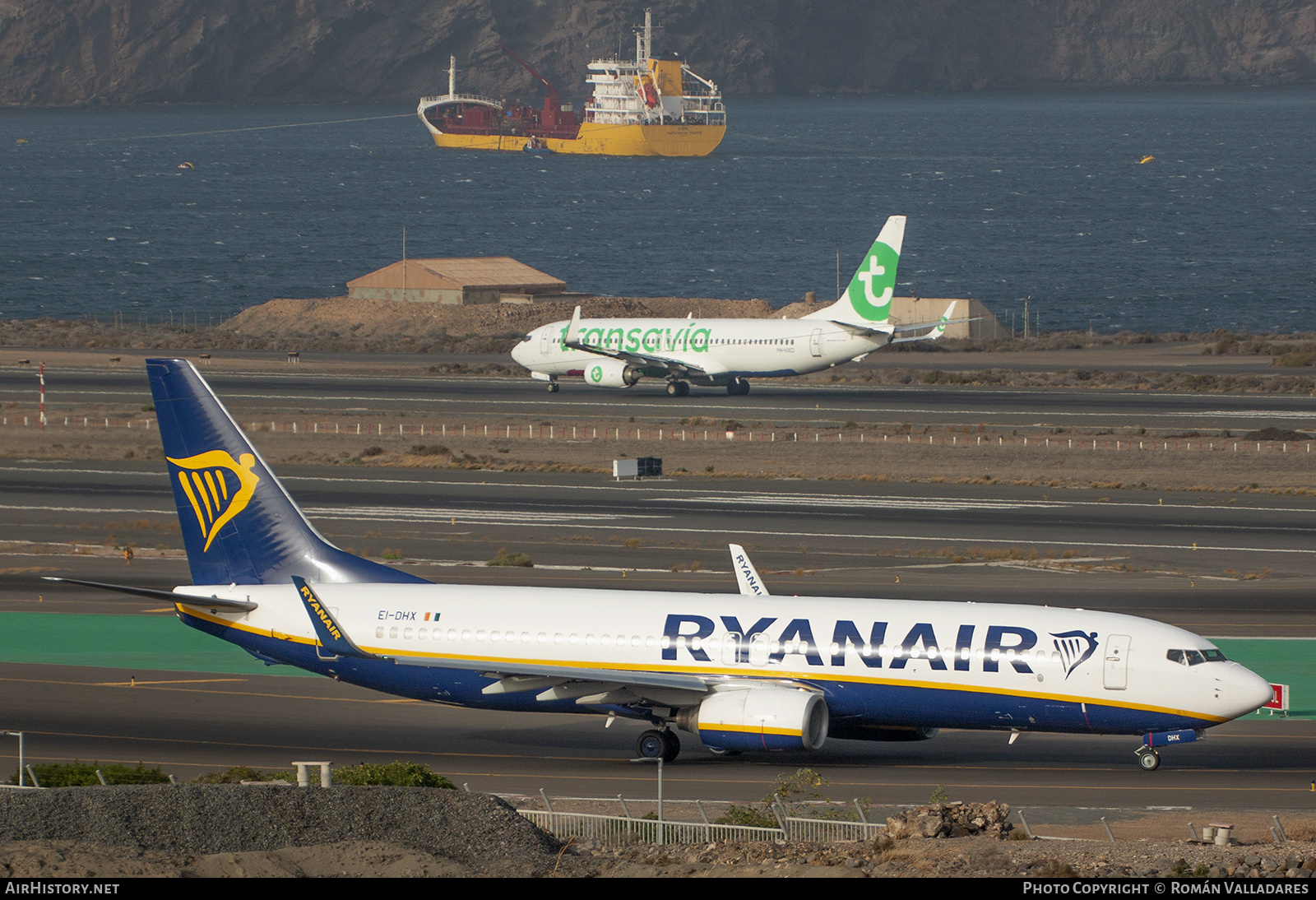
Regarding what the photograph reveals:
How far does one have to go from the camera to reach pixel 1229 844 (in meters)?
26.8

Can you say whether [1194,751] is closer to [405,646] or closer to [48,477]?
[405,646]

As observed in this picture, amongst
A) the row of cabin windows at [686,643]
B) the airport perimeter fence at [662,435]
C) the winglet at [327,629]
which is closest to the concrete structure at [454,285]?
the airport perimeter fence at [662,435]

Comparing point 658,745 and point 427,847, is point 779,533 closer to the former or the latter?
point 658,745

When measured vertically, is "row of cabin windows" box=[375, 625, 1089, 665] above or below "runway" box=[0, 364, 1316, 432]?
below

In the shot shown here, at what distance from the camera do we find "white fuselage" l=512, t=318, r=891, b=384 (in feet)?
356

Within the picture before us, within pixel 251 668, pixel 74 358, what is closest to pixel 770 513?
pixel 251 668

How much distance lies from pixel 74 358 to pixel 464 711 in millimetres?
103568

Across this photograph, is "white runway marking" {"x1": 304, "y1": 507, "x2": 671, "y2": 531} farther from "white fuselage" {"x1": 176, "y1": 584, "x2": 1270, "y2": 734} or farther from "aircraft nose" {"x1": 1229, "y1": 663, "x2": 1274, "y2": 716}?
"aircraft nose" {"x1": 1229, "y1": 663, "x2": 1274, "y2": 716}

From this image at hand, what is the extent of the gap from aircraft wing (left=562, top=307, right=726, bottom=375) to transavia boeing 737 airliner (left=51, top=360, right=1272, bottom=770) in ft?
237

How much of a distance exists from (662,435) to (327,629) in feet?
211

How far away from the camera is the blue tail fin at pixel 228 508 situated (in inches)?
1593

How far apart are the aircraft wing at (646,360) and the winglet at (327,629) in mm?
76700


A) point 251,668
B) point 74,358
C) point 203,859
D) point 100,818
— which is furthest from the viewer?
point 74,358

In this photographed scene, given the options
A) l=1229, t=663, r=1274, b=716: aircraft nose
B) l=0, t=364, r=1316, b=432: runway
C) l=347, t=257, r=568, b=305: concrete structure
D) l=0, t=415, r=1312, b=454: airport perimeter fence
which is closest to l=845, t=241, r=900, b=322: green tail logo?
l=0, t=364, r=1316, b=432: runway
